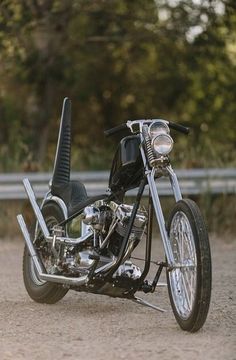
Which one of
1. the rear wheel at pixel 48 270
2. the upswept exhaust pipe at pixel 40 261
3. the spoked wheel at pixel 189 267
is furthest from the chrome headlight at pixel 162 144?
the rear wheel at pixel 48 270

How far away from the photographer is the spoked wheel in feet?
19.0

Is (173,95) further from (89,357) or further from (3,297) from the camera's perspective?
(89,357)

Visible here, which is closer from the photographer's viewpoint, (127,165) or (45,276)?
(127,165)

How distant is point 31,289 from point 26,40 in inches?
274

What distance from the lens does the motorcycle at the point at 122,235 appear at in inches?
235

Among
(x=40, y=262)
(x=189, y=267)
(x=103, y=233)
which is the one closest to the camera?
(x=189, y=267)

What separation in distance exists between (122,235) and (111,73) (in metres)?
12.0

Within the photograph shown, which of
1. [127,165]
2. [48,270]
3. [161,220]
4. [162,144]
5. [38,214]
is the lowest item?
[48,270]

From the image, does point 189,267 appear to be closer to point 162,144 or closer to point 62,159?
point 162,144

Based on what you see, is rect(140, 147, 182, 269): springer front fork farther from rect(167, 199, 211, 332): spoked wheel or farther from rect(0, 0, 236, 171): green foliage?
rect(0, 0, 236, 171): green foliage

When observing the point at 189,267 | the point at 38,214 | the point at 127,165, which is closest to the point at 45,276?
the point at 38,214

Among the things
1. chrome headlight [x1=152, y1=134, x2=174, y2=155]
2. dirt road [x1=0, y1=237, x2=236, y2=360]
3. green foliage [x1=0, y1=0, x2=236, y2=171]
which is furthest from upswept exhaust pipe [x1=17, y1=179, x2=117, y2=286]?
green foliage [x1=0, y1=0, x2=236, y2=171]

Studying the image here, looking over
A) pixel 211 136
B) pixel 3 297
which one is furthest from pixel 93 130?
pixel 3 297

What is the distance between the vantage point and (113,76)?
18.2m
